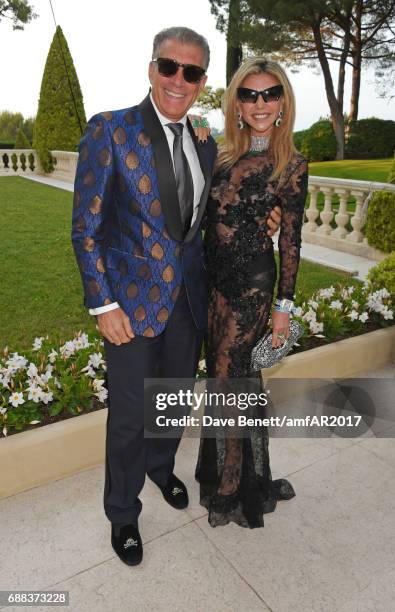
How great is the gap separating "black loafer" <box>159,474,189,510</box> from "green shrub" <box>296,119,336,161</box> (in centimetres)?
2466

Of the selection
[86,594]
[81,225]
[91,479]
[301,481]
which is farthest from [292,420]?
[81,225]

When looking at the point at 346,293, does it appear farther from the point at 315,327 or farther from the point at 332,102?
the point at 332,102

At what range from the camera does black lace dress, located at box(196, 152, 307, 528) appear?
95.3 inches

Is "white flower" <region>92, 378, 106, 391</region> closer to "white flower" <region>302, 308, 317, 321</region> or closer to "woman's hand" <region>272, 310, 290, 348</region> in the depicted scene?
"woman's hand" <region>272, 310, 290, 348</region>

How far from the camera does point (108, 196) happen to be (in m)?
2.24

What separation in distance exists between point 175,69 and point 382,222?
6.58m

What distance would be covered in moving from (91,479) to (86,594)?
0.84 meters

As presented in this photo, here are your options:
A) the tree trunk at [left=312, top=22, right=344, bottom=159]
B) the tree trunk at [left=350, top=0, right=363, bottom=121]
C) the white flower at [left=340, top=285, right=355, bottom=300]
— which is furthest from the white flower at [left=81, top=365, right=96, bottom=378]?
the tree trunk at [left=350, top=0, right=363, bottom=121]

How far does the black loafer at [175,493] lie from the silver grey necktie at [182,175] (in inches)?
65.8

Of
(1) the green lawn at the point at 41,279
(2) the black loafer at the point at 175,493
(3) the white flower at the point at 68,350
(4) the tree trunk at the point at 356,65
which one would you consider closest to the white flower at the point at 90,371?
(3) the white flower at the point at 68,350

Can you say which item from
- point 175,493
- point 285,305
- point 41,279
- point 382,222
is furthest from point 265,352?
point 382,222

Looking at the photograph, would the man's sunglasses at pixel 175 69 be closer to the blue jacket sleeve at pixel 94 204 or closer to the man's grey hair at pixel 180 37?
the man's grey hair at pixel 180 37

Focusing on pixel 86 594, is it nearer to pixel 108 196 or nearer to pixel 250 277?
pixel 250 277

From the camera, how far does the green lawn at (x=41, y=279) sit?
5.21 meters
